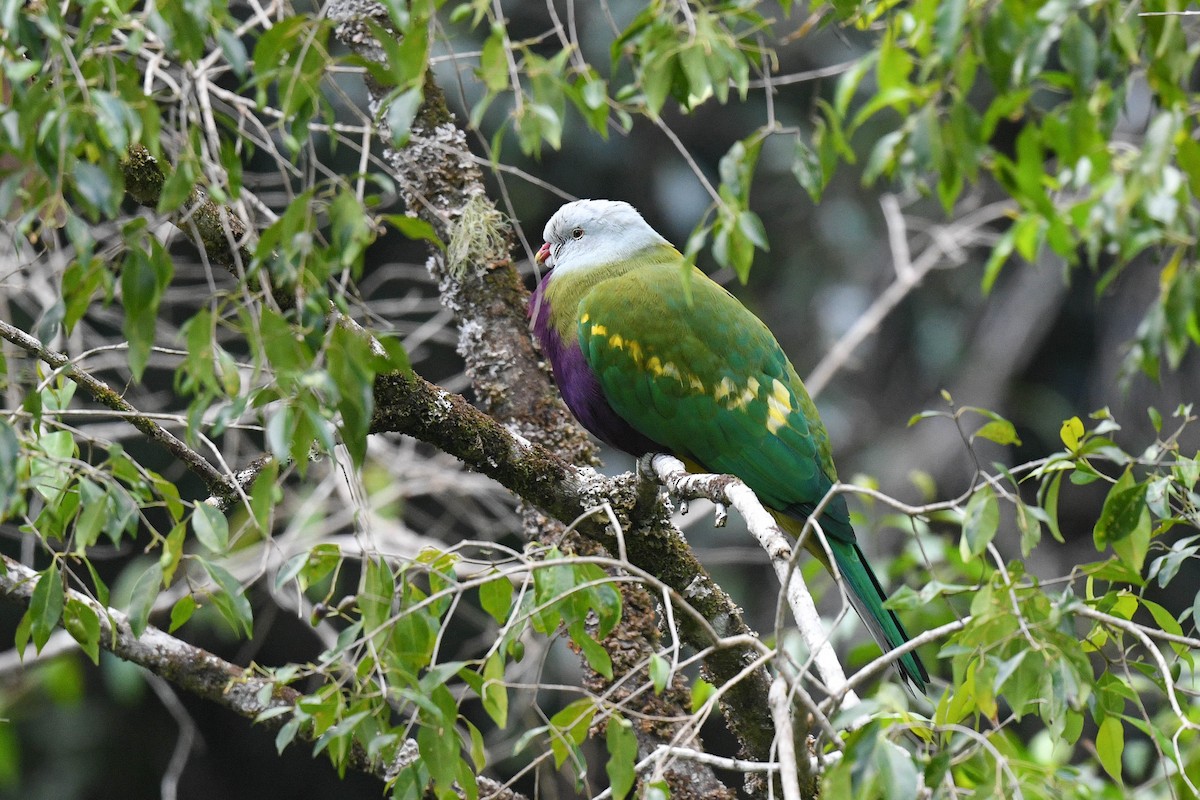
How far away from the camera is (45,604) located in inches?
59.4

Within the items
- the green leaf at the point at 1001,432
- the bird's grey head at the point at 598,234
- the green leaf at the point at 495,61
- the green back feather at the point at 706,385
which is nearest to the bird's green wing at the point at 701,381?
the green back feather at the point at 706,385

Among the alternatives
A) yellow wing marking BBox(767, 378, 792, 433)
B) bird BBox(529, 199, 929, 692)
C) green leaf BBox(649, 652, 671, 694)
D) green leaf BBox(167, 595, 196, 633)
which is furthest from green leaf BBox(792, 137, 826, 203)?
yellow wing marking BBox(767, 378, 792, 433)

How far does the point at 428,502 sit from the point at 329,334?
4.79 m

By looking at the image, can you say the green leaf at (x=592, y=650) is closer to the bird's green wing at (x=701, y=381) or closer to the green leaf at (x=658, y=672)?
the green leaf at (x=658, y=672)

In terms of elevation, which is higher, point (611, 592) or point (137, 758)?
point (611, 592)

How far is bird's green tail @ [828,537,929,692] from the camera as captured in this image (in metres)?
2.66

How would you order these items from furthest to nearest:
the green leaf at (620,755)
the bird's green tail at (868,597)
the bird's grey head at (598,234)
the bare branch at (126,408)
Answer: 1. the bird's grey head at (598,234)
2. the bird's green tail at (868,597)
3. the bare branch at (126,408)
4. the green leaf at (620,755)

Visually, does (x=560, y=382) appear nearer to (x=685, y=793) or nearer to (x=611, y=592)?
(x=685, y=793)

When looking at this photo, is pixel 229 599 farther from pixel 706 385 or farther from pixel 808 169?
pixel 706 385

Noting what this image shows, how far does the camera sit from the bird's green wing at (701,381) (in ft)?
9.25

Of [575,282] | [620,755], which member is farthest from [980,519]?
[575,282]

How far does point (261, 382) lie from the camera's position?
1.41m

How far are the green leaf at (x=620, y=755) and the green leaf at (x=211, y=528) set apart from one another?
0.51m

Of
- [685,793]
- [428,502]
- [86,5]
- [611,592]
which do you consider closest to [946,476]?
[428,502]
